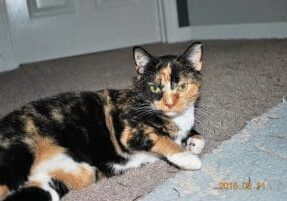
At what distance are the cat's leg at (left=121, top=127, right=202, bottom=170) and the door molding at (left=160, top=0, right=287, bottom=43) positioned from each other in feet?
6.19

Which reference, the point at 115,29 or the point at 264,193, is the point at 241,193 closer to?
the point at 264,193

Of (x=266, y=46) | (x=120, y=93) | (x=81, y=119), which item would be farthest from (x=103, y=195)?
(x=266, y=46)

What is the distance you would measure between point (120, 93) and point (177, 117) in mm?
198

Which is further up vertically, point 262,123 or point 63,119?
point 63,119

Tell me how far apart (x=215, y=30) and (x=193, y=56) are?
6.18ft

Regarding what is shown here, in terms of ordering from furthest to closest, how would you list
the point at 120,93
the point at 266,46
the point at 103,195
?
the point at 266,46
the point at 120,93
the point at 103,195

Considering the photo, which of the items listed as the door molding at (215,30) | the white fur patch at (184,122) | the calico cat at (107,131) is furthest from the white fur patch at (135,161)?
the door molding at (215,30)

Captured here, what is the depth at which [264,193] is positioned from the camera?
888 millimetres

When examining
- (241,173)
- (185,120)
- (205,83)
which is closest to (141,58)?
(185,120)

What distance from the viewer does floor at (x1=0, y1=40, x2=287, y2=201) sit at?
1072 mm

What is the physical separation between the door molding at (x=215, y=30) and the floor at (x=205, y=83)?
0.42 ft

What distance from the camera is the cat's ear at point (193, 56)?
120 centimetres

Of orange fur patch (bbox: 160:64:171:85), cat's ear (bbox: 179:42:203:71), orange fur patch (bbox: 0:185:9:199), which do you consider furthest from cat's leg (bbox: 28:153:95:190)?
A: cat's ear (bbox: 179:42:203:71)

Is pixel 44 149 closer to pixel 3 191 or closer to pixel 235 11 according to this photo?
pixel 3 191
